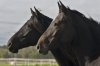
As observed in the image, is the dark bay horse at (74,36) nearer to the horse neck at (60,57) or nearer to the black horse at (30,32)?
the horse neck at (60,57)

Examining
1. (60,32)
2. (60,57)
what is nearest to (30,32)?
(60,57)

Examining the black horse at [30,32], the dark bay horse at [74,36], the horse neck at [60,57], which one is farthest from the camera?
the black horse at [30,32]

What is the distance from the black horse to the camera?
1231cm

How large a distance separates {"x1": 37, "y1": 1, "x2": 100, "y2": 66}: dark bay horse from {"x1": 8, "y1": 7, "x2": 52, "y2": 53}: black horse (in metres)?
2.67

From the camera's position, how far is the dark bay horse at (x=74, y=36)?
939 cm

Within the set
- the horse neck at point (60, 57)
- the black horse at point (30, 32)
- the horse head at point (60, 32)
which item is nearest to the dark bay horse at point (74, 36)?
the horse head at point (60, 32)

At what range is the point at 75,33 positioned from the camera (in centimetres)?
948

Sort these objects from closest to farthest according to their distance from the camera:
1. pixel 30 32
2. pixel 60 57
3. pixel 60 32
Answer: pixel 60 32 < pixel 60 57 < pixel 30 32

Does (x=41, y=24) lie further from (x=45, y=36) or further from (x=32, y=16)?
(x=45, y=36)

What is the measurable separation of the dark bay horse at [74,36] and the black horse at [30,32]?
2.67 m

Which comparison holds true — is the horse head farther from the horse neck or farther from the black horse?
the black horse

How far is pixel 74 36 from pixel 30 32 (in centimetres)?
345

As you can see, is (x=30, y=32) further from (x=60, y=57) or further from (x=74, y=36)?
(x=74, y=36)

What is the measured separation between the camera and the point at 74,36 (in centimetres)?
948
